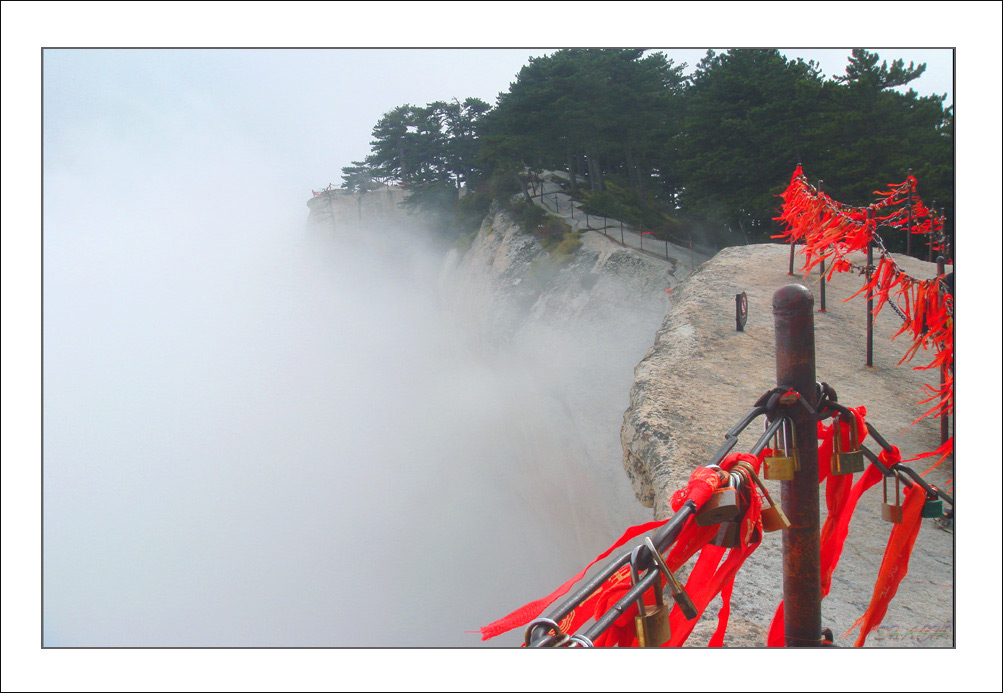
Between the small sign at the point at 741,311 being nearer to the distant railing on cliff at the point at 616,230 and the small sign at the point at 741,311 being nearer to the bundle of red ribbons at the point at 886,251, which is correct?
the bundle of red ribbons at the point at 886,251

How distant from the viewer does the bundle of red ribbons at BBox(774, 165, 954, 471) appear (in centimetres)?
208

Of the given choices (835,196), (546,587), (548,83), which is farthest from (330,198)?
(546,587)

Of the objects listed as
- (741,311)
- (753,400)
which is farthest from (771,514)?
(741,311)

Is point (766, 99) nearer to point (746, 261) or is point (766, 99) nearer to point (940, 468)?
point (746, 261)

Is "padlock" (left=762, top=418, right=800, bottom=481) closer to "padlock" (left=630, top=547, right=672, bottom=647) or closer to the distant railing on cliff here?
"padlock" (left=630, top=547, right=672, bottom=647)

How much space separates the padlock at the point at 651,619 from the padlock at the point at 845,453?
2.00ft

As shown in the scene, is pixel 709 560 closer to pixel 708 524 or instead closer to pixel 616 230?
pixel 708 524

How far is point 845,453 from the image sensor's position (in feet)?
3.57

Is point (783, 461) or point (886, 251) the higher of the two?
point (886, 251)

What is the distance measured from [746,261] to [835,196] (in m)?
0.92

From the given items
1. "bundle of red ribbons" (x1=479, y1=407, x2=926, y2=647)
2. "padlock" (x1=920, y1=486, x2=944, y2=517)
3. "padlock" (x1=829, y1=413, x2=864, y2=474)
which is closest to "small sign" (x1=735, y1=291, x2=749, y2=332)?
"bundle of red ribbons" (x1=479, y1=407, x2=926, y2=647)

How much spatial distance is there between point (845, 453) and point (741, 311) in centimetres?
259

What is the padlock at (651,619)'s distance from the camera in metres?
0.66

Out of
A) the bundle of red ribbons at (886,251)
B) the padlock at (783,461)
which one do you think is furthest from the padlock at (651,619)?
the bundle of red ribbons at (886,251)
